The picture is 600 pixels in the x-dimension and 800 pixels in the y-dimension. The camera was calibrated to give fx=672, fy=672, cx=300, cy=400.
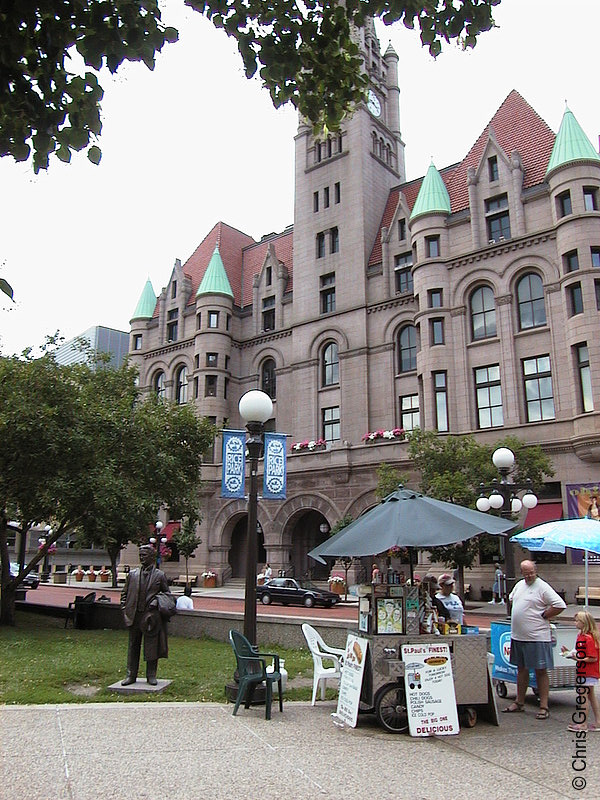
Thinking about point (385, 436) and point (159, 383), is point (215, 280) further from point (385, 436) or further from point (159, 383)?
point (385, 436)

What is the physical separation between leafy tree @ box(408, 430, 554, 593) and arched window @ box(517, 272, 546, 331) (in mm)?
6850

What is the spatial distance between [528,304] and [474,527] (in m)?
28.8

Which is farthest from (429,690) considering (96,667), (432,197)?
(432,197)

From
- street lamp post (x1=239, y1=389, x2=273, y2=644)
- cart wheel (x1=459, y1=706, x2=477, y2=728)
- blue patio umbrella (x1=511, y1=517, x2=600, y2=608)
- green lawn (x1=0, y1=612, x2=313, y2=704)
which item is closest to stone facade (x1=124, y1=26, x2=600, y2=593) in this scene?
blue patio umbrella (x1=511, y1=517, x2=600, y2=608)

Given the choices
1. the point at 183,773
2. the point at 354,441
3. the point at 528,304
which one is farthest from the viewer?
the point at 354,441

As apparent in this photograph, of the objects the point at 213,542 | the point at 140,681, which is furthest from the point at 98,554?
the point at 140,681

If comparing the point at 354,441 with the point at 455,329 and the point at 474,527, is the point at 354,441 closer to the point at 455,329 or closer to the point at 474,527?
the point at 455,329

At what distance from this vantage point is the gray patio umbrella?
A: 28.0ft

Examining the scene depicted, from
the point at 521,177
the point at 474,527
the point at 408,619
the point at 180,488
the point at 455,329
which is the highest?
the point at 521,177

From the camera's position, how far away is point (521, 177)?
36438mm

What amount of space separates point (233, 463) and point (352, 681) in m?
7.21

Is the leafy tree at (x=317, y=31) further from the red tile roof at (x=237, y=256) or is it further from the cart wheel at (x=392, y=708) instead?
the red tile roof at (x=237, y=256)

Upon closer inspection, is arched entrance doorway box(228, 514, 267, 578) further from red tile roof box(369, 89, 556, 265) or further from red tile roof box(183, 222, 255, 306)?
red tile roof box(369, 89, 556, 265)

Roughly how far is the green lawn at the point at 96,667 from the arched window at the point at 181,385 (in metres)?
35.1
